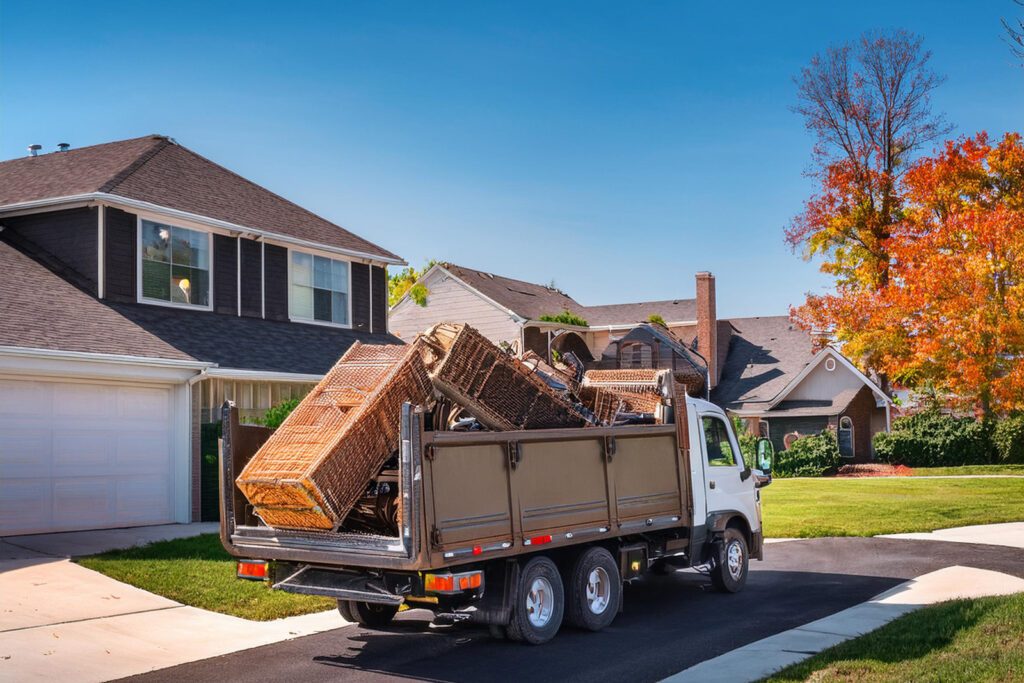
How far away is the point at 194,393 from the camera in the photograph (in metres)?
18.7

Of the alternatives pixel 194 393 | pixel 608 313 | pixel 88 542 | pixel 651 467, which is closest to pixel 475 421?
pixel 651 467

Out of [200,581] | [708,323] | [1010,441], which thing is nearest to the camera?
[200,581]

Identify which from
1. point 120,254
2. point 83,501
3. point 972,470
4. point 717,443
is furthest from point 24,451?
point 972,470

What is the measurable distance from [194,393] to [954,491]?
19.5 metres

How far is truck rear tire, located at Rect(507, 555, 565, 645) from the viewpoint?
946cm

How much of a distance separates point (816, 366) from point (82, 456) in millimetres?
33807

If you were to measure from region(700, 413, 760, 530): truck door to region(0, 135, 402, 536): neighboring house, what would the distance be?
9.53m

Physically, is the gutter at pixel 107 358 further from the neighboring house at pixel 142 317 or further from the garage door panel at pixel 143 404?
the garage door panel at pixel 143 404

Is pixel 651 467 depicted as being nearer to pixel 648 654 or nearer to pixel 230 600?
pixel 648 654

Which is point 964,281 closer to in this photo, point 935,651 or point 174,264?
point 174,264

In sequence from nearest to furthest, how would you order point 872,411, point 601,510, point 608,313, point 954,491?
point 601,510, point 954,491, point 872,411, point 608,313

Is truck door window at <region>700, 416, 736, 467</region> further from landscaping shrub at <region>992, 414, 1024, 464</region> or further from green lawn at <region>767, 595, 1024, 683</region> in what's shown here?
landscaping shrub at <region>992, 414, 1024, 464</region>

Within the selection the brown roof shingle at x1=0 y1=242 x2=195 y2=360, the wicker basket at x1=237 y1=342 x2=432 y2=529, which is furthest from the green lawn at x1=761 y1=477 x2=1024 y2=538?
the brown roof shingle at x1=0 y1=242 x2=195 y2=360

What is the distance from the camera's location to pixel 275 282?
23.3 meters
